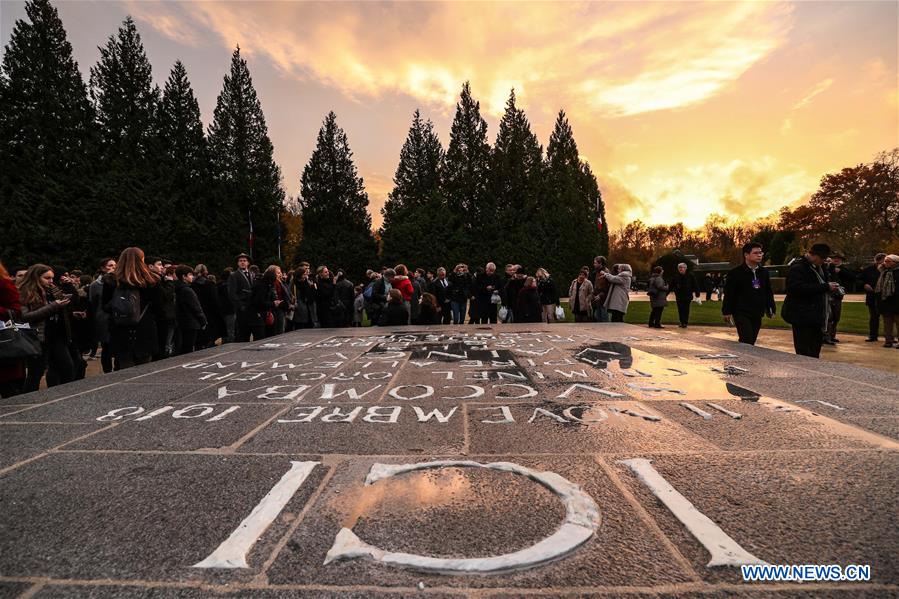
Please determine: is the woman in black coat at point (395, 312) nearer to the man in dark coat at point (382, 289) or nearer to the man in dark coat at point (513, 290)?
the man in dark coat at point (382, 289)

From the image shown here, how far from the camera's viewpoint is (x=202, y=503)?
2172mm

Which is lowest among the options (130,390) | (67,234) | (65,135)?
(130,390)

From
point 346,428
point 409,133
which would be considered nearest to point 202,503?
point 346,428

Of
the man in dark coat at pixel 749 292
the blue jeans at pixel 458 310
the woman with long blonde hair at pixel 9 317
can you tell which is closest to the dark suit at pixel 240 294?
the woman with long blonde hair at pixel 9 317

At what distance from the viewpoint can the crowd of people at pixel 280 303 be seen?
5590mm

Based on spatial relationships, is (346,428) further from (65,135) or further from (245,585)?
(65,135)

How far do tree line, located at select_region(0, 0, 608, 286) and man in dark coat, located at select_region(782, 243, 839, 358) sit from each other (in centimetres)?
2941

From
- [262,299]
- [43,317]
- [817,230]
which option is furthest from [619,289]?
[817,230]

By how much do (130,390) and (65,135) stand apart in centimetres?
3208

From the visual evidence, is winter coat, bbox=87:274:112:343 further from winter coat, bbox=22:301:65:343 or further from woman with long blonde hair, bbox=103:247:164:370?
winter coat, bbox=22:301:65:343

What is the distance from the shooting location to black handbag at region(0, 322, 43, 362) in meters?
4.37

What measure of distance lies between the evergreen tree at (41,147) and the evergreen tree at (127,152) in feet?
3.85

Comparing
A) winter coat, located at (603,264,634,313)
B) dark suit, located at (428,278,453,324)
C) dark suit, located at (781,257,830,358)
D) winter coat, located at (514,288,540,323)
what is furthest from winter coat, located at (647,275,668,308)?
dark suit, located at (781,257,830,358)

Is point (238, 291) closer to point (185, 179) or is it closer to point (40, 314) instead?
point (40, 314)
